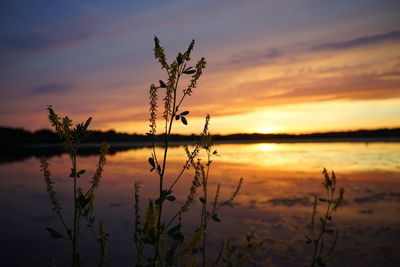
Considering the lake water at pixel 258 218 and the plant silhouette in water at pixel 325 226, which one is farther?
the lake water at pixel 258 218

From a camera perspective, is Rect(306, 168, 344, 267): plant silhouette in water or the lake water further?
the lake water

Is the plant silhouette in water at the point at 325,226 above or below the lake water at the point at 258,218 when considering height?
above

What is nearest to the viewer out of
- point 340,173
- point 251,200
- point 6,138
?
point 251,200

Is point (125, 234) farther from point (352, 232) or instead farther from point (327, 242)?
point (352, 232)

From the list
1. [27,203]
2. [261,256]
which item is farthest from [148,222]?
[27,203]

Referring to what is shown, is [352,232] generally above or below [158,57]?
below

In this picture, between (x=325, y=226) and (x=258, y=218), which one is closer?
(x=325, y=226)

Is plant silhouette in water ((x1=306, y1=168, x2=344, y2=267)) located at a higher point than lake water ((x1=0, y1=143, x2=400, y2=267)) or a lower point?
higher

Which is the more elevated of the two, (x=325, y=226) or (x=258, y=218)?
(x=325, y=226)

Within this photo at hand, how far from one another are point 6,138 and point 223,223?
90.5m

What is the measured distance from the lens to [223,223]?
871 cm

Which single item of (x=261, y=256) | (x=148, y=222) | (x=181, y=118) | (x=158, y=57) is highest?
(x=158, y=57)

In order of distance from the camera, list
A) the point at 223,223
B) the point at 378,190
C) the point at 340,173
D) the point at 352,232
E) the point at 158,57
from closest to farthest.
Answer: the point at 158,57, the point at 352,232, the point at 223,223, the point at 378,190, the point at 340,173

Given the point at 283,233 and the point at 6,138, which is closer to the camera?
the point at 283,233
